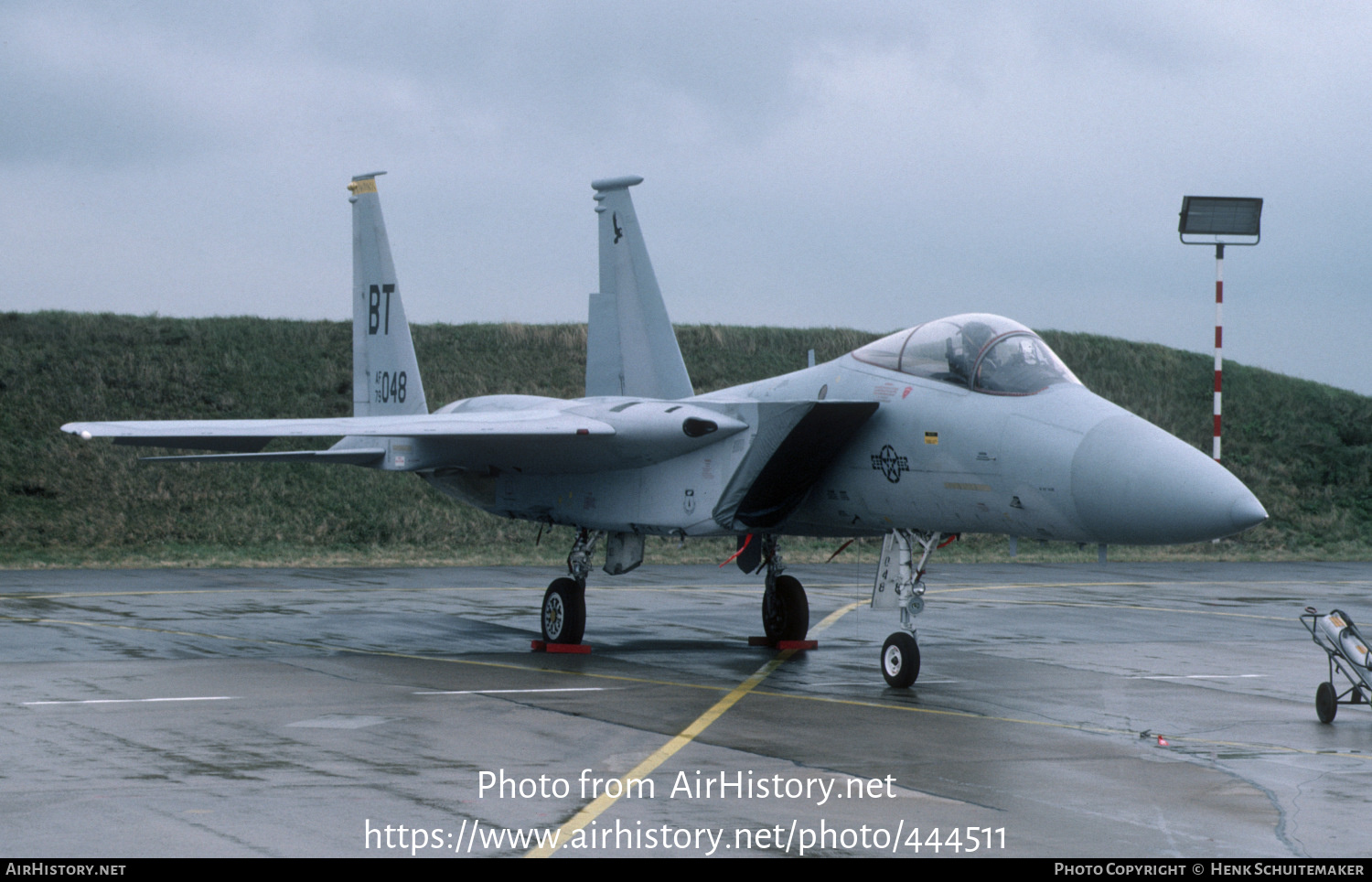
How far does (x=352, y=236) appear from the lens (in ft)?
59.2

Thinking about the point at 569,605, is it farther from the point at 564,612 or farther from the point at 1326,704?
the point at 1326,704

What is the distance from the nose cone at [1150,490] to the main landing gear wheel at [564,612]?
5.75m

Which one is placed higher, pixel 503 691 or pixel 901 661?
pixel 901 661

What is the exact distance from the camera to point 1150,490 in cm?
952

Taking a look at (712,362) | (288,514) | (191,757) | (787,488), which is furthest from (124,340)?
(191,757)

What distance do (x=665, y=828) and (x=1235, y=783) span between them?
339cm

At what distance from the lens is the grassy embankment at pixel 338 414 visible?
3006 centimetres

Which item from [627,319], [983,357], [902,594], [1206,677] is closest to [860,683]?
[902,594]

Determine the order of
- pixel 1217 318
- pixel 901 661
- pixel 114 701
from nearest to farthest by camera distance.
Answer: pixel 114 701, pixel 901 661, pixel 1217 318

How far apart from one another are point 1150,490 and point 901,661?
2754 mm

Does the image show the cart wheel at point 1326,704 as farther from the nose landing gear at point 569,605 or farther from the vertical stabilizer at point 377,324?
the vertical stabilizer at point 377,324

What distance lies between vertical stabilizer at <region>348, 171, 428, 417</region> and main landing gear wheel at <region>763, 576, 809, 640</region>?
17.2 feet

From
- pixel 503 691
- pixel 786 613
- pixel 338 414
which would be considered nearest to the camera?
pixel 503 691

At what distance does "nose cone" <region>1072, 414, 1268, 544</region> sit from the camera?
30.3ft
